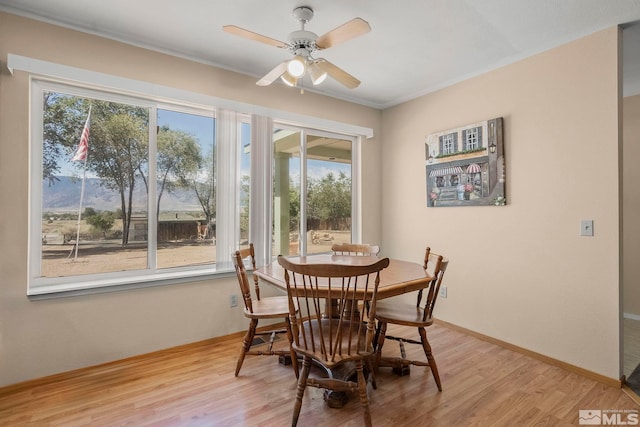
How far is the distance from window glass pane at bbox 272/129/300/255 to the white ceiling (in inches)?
32.2

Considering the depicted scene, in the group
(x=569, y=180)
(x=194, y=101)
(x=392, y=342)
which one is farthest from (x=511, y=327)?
(x=194, y=101)

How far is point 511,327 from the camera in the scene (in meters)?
2.78

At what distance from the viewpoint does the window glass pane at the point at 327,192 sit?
12.1ft

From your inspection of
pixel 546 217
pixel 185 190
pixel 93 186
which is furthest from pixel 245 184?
pixel 546 217

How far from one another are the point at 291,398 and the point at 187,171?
6.76 ft

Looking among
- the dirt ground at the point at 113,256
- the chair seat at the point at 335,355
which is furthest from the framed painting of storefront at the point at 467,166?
the dirt ground at the point at 113,256

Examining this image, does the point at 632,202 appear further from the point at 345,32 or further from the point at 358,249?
the point at 345,32

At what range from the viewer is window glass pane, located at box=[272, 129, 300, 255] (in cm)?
342

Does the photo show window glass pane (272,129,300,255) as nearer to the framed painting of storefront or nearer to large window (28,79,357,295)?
large window (28,79,357,295)

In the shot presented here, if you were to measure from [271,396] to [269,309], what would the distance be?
0.56 meters

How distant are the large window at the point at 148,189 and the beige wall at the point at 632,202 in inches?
137

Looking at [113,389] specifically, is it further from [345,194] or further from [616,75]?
[616,75]

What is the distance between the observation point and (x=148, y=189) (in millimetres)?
2672

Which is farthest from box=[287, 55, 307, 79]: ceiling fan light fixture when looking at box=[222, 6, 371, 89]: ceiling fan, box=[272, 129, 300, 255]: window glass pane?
box=[272, 129, 300, 255]: window glass pane
